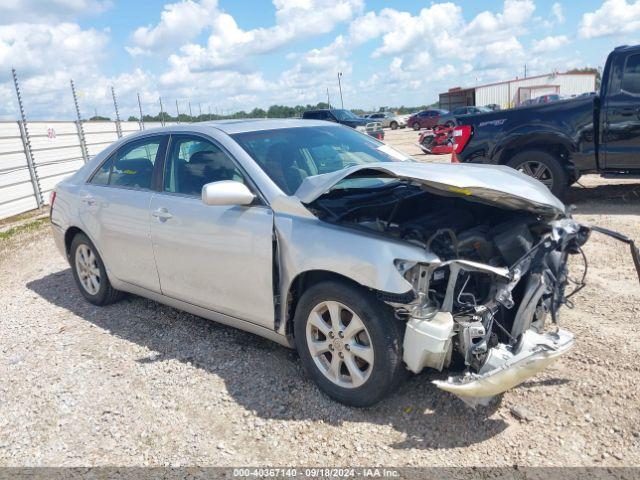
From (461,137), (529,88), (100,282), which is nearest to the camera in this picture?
(100,282)

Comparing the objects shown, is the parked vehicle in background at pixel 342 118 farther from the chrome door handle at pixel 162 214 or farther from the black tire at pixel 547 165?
the chrome door handle at pixel 162 214

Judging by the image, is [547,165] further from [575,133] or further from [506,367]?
[506,367]

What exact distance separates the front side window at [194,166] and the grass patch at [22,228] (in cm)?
666

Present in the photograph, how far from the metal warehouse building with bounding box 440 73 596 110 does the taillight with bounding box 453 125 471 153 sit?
45361 millimetres

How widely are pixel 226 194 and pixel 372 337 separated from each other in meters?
1.27

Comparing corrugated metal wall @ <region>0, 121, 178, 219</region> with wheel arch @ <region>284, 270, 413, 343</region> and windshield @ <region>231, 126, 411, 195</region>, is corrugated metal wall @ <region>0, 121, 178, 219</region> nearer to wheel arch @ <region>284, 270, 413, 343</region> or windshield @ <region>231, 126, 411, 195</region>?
windshield @ <region>231, 126, 411, 195</region>

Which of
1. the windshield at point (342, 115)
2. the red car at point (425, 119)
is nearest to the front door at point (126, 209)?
the windshield at point (342, 115)

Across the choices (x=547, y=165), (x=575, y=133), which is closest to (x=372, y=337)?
(x=547, y=165)

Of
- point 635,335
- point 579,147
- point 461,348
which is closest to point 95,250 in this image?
point 461,348

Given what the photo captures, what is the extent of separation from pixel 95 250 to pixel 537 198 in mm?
3875

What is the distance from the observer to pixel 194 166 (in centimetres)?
394

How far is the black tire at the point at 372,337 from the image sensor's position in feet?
9.25

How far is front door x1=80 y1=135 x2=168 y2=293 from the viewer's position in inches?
166

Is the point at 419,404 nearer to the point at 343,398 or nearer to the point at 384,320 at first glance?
the point at 343,398
